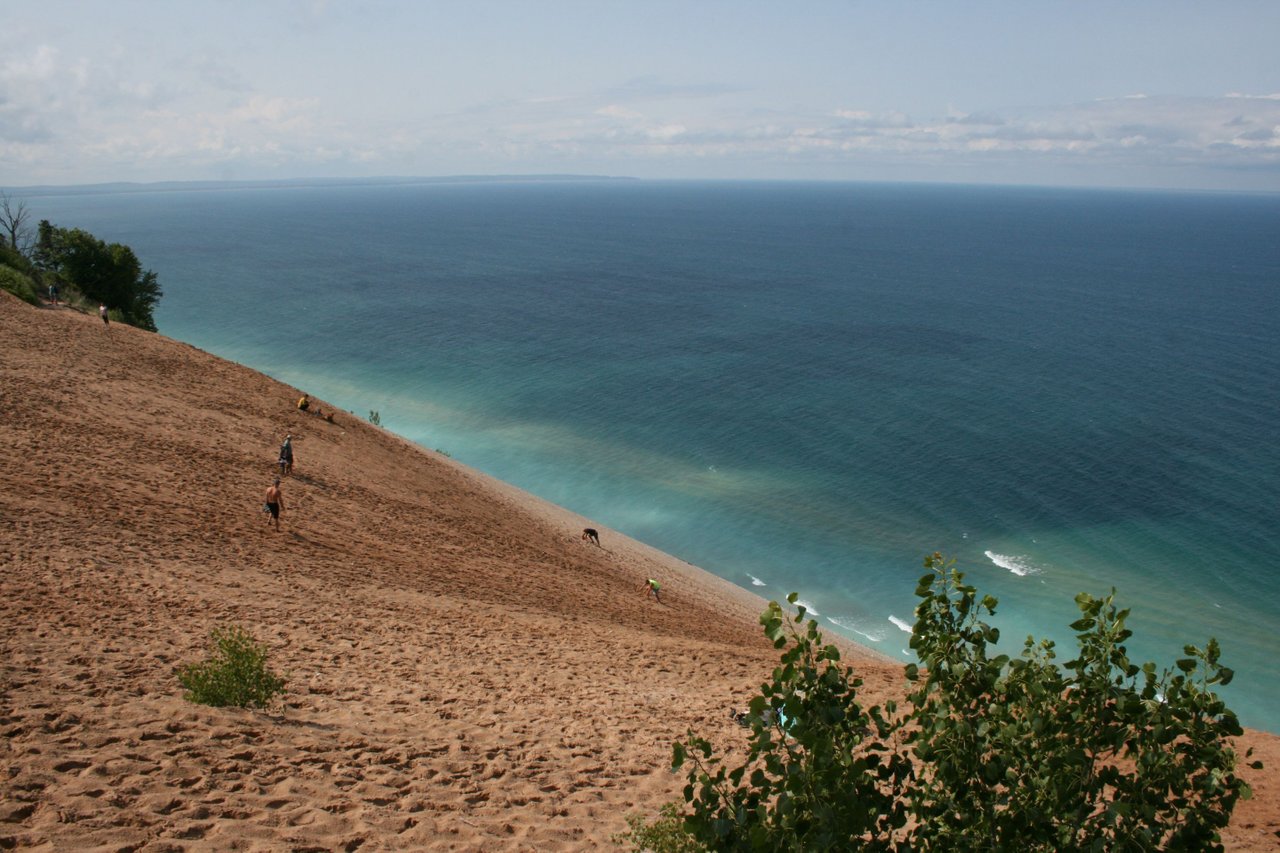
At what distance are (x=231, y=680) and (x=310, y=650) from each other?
12.6ft

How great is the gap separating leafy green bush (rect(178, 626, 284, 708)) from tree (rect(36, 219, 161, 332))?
51.0 m

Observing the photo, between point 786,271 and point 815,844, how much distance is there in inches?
5675

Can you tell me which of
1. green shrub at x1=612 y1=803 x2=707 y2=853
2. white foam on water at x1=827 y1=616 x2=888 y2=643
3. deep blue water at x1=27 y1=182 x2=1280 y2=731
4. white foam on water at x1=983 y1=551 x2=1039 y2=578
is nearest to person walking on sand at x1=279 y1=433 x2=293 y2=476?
deep blue water at x1=27 y1=182 x2=1280 y2=731

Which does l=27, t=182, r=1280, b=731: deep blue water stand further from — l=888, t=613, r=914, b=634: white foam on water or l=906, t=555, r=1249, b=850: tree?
l=906, t=555, r=1249, b=850: tree

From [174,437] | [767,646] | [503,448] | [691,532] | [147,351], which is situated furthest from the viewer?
[503,448]

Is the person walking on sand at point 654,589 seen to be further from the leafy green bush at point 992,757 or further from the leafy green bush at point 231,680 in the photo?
the leafy green bush at point 992,757

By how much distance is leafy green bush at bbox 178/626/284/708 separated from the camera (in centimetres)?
1177

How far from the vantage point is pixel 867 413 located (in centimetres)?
6525

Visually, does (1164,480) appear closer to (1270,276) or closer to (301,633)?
(301,633)

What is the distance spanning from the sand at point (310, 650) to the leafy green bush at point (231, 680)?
0.93 feet

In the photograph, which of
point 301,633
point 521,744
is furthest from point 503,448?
point 521,744

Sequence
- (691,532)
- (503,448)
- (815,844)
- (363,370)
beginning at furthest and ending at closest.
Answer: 1. (363,370)
2. (503,448)
3. (691,532)
4. (815,844)

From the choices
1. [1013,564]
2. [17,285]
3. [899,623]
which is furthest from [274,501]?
[1013,564]

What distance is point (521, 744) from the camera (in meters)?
12.8
